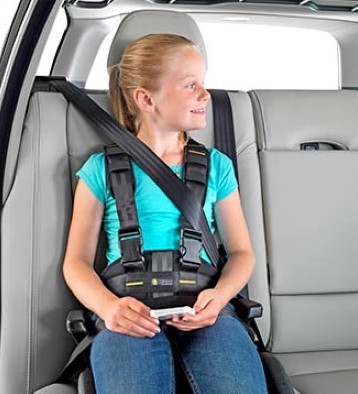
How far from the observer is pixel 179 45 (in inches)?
75.8

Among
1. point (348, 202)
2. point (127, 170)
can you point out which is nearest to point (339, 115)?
point (348, 202)

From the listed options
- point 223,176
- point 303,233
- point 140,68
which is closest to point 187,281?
point 223,176

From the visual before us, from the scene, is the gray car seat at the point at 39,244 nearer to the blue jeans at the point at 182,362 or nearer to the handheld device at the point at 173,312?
the blue jeans at the point at 182,362

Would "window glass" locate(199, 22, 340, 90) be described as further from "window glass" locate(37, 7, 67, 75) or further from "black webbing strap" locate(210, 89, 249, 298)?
"black webbing strap" locate(210, 89, 249, 298)

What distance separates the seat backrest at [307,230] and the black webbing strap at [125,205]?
1.34 feet

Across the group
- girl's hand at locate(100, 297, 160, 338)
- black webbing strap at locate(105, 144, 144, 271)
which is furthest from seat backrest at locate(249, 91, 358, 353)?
girl's hand at locate(100, 297, 160, 338)

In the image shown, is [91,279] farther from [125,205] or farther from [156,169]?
[156,169]

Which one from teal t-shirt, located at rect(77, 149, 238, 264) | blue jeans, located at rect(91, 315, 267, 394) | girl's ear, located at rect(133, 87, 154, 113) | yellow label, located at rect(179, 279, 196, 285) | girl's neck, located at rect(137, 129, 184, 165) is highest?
girl's ear, located at rect(133, 87, 154, 113)

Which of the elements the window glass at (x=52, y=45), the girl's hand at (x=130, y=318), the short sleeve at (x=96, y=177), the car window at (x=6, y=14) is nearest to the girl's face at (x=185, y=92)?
the short sleeve at (x=96, y=177)

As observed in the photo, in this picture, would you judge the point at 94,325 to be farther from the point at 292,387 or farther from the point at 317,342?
the point at 317,342

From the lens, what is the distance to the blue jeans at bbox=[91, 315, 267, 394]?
152 cm

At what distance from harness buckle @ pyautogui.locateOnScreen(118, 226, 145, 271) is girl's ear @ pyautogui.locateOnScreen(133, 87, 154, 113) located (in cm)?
34

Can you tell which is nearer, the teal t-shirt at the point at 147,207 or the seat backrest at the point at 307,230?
the teal t-shirt at the point at 147,207

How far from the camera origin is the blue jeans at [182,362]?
1522mm
